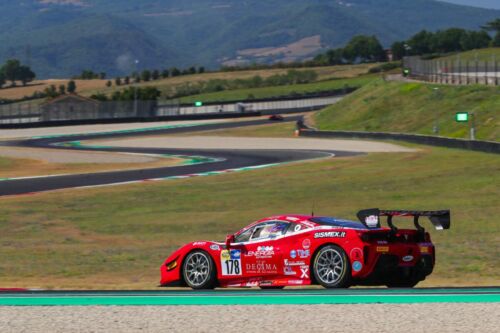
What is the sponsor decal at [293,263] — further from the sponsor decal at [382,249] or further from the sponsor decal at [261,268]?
the sponsor decal at [382,249]

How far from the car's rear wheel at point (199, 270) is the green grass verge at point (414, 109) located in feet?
117

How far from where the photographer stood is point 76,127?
88375 mm

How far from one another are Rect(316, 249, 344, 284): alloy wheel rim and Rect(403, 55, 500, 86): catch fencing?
5118 cm

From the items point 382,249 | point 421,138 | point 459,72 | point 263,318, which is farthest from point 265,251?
point 459,72

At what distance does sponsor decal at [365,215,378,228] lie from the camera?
13539 millimetres

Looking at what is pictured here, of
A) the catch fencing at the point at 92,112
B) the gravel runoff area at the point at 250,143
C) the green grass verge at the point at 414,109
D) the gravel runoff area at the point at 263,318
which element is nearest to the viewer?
the gravel runoff area at the point at 263,318

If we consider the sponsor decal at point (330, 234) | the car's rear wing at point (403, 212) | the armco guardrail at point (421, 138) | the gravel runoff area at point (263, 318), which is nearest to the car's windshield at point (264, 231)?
the sponsor decal at point (330, 234)

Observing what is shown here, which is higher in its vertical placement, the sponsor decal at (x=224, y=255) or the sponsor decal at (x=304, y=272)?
the sponsor decal at (x=224, y=255)

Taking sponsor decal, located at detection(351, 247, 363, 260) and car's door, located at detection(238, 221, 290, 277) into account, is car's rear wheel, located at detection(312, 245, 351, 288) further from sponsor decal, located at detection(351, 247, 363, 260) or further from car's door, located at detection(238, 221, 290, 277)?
A: car's door, located at detection(238, 221, 290, 277)

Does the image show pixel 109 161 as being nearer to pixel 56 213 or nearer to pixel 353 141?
pixel 353 141

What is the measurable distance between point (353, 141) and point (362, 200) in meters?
31.7

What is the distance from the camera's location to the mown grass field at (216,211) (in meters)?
18.2

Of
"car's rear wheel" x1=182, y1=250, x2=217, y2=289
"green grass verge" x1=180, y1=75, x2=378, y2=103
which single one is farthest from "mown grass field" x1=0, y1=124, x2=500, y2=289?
"green grass verge" x1=180, y1=75, x2=378, y2=103

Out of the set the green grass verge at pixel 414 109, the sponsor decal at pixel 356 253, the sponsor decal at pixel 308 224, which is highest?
the green grass verge at pixel 414 109
